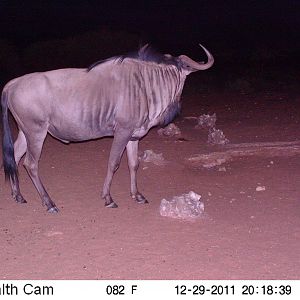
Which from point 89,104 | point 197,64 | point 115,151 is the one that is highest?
point 197,64

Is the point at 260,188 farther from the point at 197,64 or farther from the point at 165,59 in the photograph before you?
the point at 165,59

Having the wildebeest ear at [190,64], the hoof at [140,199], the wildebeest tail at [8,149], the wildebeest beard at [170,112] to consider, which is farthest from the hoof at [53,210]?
the wildebeest ear at [190,64]

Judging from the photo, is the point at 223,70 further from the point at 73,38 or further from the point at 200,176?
the point at 200,176

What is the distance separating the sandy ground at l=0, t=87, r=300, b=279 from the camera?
4.45 metres

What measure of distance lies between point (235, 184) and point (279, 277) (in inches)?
102

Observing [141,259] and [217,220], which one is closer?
[141,259]

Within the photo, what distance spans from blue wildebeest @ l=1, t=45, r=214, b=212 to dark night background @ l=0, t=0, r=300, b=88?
10.3 metres

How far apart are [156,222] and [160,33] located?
3110cm

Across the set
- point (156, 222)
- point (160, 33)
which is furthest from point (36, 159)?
point (160, 33)

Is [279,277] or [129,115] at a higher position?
[129,115]

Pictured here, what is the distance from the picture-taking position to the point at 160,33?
35.5 meters

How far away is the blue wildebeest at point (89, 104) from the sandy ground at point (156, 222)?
1.20 ft

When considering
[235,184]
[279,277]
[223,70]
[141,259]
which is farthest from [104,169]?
[223,70]

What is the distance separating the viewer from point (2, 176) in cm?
718
